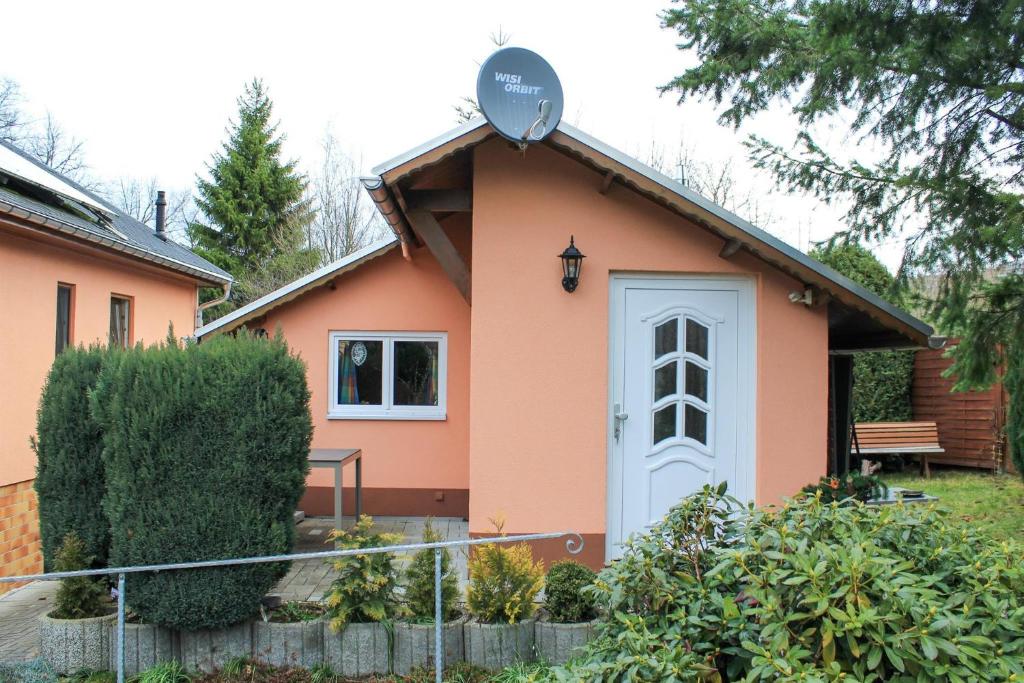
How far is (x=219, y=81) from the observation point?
32594mm

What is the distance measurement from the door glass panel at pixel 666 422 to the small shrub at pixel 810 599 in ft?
8.90

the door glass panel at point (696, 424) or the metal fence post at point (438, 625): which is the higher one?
the door glass panel at point (696, 424)

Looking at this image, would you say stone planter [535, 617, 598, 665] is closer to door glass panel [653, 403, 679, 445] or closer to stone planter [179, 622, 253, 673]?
stone planter [179, 622, 253, 673]

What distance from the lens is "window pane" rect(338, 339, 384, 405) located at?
9.80m

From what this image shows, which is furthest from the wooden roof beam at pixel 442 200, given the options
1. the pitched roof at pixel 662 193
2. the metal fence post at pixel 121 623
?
the metal fence post at pixel 121 623

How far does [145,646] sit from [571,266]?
164 inches

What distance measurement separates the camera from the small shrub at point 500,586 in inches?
189

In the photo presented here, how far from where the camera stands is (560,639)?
4723 mm

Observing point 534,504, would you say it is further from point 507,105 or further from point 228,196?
point 228,196

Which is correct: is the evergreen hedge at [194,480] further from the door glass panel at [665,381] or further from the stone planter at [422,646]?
the door glass panel at [665,381]

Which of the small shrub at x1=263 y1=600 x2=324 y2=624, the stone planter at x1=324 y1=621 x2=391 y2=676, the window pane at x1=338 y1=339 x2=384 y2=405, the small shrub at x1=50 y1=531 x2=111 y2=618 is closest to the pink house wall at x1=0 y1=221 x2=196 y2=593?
the small shrub at x1=50 y1=531 x2=111 y2=618

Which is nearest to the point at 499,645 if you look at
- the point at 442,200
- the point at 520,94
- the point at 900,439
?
the point at 442,200

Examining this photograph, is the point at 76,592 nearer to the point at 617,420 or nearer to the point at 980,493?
the point at 617,420

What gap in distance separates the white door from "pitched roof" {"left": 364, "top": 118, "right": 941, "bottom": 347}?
59 centimetres
